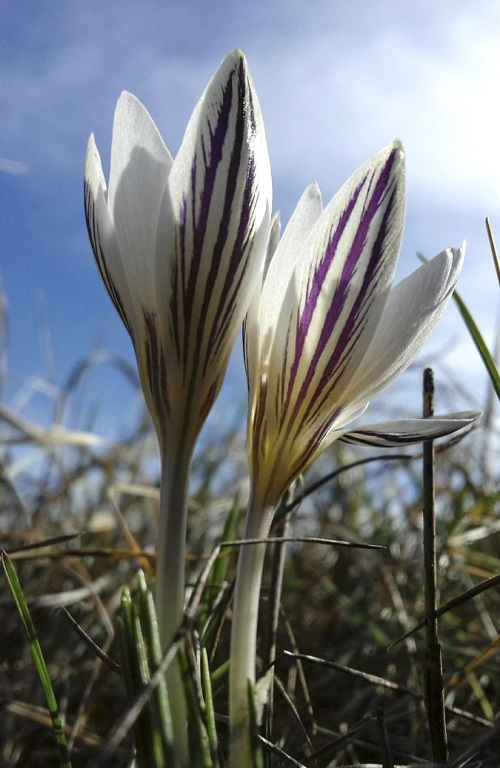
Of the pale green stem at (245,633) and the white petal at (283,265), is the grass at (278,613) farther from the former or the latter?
the white petal at (283,265)

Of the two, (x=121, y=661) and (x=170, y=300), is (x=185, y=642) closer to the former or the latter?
(x=121, y=661)

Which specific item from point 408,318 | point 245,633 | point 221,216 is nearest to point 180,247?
point 221,216

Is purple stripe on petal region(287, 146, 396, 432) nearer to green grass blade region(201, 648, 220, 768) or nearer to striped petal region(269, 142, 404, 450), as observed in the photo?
striped petal region(269, 142, 404, 450)

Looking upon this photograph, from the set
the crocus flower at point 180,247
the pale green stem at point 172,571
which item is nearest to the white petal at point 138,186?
the crocus flower at point 180,247

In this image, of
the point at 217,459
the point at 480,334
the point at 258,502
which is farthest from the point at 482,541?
the point at 258,502

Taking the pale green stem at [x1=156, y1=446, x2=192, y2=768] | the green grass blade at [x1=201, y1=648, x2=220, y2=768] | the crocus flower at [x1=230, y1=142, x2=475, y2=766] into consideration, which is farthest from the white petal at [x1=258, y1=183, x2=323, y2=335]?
the green grass blade at [x1=201, y1=648, x2=220, y2=768]

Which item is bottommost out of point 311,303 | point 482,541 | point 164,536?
point 482,541

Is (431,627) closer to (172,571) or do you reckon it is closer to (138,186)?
(172,571)
